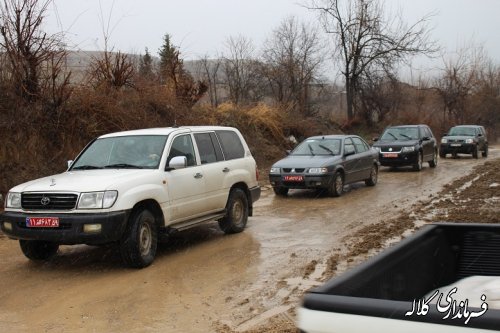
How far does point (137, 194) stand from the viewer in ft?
23.5

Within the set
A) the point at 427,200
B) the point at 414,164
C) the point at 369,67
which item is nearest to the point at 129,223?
the point at 427,200

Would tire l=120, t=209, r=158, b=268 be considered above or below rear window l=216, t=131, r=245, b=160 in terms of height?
below

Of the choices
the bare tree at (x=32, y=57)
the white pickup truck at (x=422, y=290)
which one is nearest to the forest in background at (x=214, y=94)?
the bare tree at (x=32, y=57)

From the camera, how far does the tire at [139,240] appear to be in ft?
23.2

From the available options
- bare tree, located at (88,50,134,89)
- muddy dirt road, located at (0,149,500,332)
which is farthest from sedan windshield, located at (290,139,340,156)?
bare tree, located at (88,50,134,89)

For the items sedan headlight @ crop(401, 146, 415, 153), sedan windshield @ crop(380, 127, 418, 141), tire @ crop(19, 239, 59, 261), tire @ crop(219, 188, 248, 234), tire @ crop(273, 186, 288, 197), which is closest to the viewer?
tire @ crop(19, 239, 59, 261)

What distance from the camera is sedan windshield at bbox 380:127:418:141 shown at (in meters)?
21.6

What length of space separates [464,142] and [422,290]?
82.4 feet

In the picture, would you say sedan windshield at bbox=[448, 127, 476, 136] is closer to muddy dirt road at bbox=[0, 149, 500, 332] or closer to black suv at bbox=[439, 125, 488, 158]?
black suv at bbox=[439, 125, 488, 158]

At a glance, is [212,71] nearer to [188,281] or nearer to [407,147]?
[407,147]

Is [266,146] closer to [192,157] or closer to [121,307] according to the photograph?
[192,157]

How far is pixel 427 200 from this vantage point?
1309 centimetres

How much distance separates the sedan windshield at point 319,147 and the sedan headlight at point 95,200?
8.68m

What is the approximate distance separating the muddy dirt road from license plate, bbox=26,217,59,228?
668 mm
